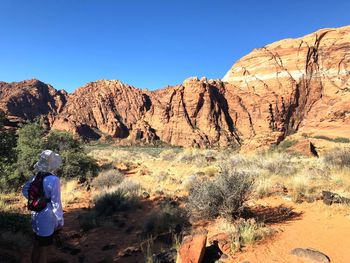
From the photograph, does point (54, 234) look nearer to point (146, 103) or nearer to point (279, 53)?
point (279, 53)

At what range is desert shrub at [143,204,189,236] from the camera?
793 cm

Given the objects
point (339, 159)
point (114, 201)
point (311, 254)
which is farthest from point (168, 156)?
point (311, 254)

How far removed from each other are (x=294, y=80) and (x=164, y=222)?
7372cm

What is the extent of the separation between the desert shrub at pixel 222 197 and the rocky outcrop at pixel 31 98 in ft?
308

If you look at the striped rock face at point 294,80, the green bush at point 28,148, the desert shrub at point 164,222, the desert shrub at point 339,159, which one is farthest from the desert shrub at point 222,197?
the striped rock face at point 294,80

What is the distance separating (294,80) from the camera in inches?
2980

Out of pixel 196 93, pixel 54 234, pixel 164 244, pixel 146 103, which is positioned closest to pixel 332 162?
pixel 164 244

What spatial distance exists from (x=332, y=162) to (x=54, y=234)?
13570 millimetres

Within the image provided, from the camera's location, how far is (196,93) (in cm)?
7881

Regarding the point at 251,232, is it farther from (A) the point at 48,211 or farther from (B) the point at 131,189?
(B) the point at 131,189

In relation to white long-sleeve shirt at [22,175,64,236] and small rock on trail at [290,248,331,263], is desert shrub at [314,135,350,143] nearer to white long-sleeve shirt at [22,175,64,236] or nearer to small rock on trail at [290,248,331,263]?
small rock on trail at [290,248,331,263]

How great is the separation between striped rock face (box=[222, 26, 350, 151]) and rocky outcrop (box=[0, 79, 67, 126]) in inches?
2160

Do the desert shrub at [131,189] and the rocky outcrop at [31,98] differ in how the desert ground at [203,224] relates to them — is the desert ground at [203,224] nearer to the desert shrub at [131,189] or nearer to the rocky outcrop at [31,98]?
the desert shrub at [131,189]

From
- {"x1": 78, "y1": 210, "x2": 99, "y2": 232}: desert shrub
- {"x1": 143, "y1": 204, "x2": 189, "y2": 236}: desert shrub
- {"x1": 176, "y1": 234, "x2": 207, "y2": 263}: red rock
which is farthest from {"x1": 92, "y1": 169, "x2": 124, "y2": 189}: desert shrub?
{"x1": 176, "y1": 234, "x2": 207, "y2": 263}: red rock
